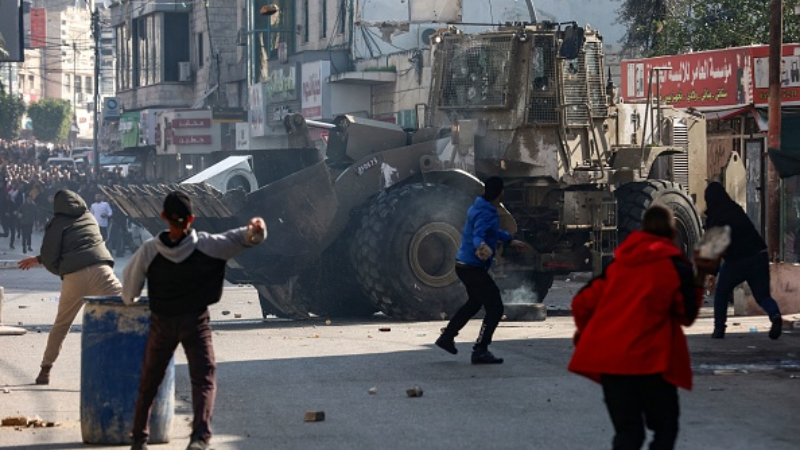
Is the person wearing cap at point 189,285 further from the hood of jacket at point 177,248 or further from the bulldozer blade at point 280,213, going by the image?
the bulldozer blade at point 280,213

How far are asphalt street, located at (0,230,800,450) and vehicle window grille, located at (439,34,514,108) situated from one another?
304 cm

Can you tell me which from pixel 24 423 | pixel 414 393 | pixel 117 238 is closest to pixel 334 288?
pixel 414 393

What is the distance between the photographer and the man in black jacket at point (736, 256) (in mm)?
15273

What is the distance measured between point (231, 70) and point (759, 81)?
31886mm

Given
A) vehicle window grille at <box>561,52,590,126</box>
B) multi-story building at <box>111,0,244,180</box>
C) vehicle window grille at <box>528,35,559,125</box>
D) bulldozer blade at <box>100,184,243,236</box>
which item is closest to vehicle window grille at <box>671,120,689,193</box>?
vehicle window grille at <box>561,52,590,126</box>

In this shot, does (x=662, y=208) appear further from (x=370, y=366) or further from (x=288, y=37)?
(x=288, y=37)

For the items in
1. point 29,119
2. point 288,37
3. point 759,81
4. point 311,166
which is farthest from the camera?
point 29,119

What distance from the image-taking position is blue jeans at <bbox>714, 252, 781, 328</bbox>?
1528cm

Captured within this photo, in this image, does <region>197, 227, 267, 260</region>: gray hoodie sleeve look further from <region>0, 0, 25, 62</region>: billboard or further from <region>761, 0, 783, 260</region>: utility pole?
<region>0, 0, 25, 62</region>: billboard

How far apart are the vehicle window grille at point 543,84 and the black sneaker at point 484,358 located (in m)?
5.79

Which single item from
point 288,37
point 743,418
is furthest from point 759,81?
point 288,37

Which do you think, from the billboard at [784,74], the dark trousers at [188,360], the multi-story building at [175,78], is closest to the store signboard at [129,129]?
the multi-story building at [175,78]

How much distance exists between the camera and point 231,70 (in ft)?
178

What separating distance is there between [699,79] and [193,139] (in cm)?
2744
